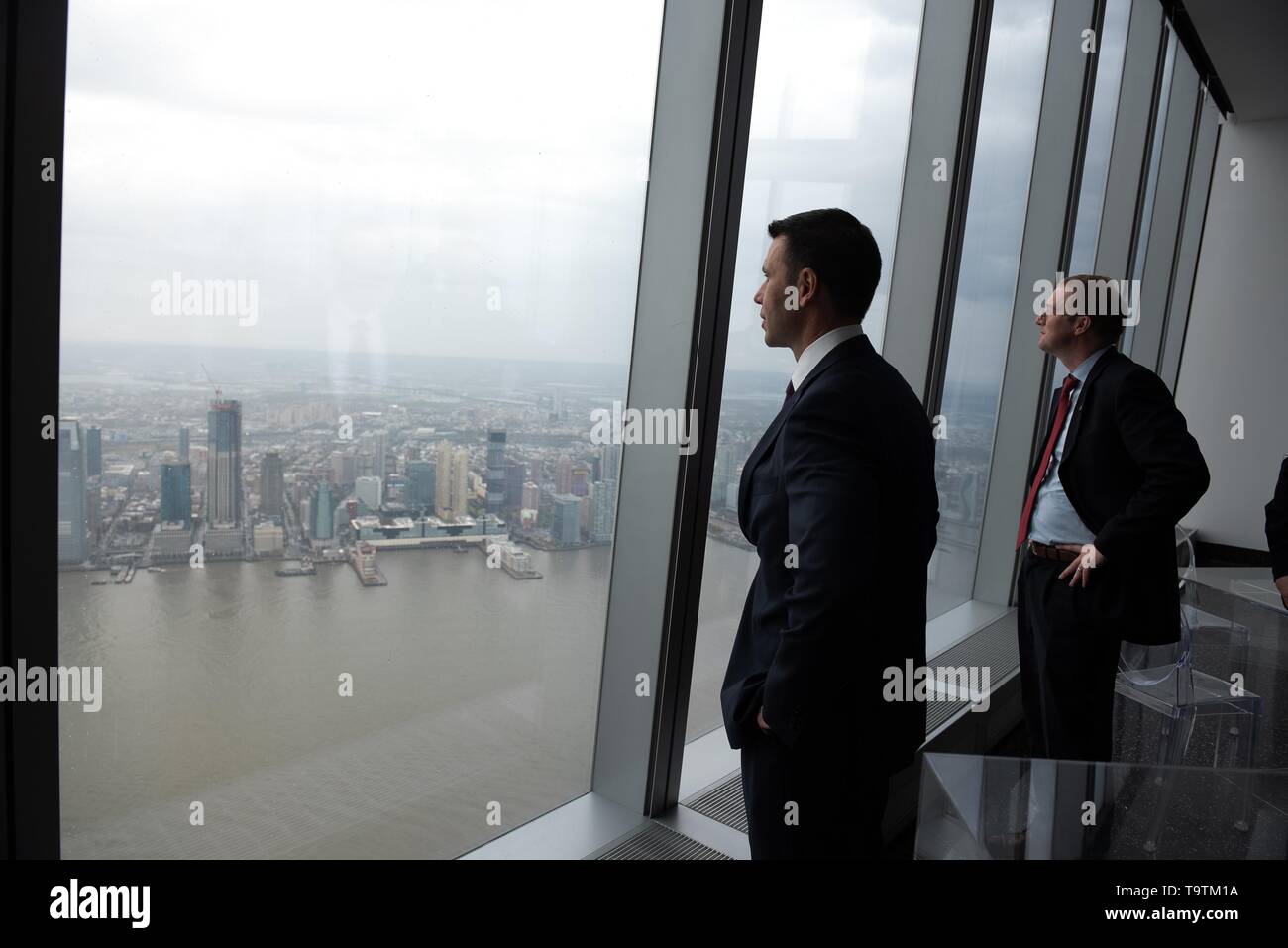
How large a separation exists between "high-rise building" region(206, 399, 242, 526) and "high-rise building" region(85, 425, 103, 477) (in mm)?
172

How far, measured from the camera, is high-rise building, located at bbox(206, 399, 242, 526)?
1537mm

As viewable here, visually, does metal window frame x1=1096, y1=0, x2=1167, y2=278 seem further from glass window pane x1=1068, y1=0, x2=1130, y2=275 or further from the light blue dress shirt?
the light blue dress shirt

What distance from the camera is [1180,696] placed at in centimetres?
296

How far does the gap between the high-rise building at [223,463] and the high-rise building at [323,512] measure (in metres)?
0.16

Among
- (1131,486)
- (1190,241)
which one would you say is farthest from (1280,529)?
(1190,241)

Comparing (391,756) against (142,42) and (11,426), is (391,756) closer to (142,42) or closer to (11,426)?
(11,426)

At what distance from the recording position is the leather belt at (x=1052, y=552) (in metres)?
2.61

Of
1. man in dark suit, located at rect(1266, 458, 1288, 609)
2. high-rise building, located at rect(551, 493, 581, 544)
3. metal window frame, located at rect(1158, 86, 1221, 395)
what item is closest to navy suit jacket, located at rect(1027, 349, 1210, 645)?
man in dark suit, located at rect(1266, 458, 1288, 609)

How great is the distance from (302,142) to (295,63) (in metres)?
0.14

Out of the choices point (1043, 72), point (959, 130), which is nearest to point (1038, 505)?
point (959, 130)

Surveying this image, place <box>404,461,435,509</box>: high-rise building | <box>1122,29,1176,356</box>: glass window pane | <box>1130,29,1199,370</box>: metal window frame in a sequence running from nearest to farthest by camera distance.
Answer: <box>404,461,435,509</box>: high-rise building, <box>1122,29,1176,356</box>: glass window pane, <box>1130,29,1199,370</box>: metal window frame

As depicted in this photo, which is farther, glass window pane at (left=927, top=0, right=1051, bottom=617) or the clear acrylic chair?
glass window pane at (left=927, top=0, right=1051, bottom=617)

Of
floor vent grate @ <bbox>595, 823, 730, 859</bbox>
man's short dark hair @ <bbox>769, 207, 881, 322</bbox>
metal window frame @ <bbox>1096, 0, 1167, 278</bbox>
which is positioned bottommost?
floor vent grate @ <bbox>595, 823, 730, 859</bbox>

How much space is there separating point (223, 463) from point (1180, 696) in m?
3.06
